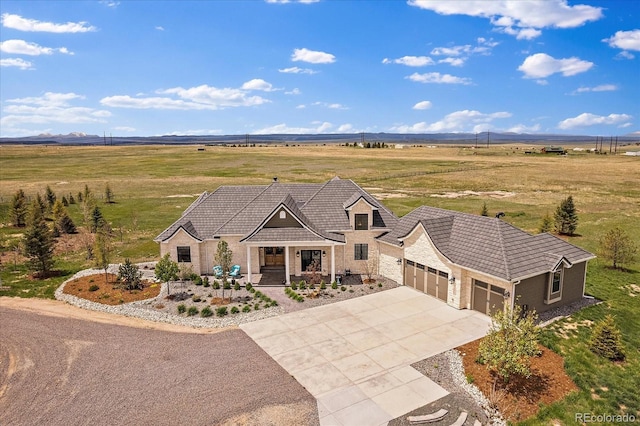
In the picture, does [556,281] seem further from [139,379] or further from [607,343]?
[139,379]

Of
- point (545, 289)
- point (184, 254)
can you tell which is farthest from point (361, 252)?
point (184, 254)

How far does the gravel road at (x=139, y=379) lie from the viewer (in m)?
14.6

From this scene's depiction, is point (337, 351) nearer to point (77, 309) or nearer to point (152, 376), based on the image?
point (152, 376)

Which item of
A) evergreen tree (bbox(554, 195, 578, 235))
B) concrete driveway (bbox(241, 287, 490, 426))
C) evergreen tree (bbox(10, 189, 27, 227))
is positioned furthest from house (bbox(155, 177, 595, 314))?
evergreen tree (bbox(10, 189, 27, 227))

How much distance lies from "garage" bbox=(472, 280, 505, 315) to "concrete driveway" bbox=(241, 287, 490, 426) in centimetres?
58

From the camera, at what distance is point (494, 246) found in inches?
909

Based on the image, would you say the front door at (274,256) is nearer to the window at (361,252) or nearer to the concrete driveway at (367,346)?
the window at (361,252)

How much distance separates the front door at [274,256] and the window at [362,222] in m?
6.38

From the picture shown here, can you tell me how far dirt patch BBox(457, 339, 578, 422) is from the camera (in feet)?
48.4

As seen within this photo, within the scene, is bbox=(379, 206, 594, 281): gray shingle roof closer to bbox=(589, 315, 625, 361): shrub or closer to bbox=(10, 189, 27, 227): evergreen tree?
bbox=(589, 315, 625, 361): shrub

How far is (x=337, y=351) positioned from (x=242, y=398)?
5168 millimetres

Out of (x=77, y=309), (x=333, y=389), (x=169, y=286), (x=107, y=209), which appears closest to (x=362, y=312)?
(x=333, y=389)

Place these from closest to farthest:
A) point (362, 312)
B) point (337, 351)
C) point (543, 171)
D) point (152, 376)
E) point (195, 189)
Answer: point (152, 376) < point (337, 351) < point (362, 312) < point (195, 189) < point (543, 171)

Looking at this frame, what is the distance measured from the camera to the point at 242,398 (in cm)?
1549
